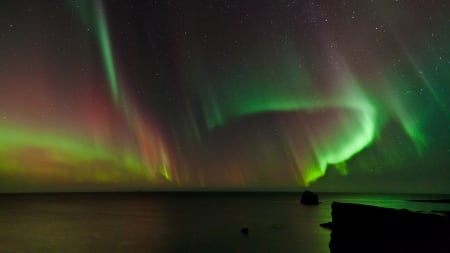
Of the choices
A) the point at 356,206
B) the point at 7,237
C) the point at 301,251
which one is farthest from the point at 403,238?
the point at 7,237

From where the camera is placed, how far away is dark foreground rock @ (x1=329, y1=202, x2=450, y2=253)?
59.1ft

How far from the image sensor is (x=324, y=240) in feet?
154

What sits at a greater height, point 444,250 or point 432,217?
point 432,217

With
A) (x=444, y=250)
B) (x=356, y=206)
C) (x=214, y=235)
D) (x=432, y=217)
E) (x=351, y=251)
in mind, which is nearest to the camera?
(x=444, y=250)

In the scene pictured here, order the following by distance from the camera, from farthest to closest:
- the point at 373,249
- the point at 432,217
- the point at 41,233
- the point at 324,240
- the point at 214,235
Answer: the point at 41,233, the point at 214,235, the point at 324,240, the point at 373,249, the point at 432,217

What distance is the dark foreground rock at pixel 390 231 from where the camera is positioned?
A: 59.1 ft

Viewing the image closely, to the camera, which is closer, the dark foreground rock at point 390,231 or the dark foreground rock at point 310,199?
the dark foreground rock at point 390,231

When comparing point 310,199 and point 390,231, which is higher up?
point 310,199

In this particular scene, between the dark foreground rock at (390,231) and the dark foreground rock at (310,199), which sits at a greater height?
the dark foreground rock at (310,199)

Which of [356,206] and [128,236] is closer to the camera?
[356,206]

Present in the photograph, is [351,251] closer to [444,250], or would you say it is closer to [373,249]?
[373,249]

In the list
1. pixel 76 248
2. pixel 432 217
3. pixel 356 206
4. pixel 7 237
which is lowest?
pixel 432 217

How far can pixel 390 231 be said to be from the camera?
2077 cm

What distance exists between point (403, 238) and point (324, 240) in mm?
28452
